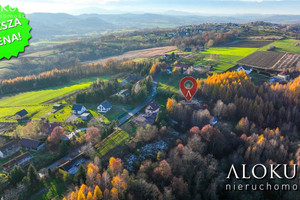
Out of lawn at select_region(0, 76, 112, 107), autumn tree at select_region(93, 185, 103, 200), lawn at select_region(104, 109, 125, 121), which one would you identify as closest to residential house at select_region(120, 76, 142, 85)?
lawn at select_region(0, 76, 112, 107)

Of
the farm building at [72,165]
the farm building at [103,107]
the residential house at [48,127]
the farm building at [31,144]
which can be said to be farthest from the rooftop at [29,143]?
the farm building at [103,107]

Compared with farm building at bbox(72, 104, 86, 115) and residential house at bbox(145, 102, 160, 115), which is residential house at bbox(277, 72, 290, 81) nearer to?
residential house at bbox(145, 102, 160, 115)

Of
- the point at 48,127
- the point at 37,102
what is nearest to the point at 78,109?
the point at 48,127

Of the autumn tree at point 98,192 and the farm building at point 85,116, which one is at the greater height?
the autumn tree at point 98,192

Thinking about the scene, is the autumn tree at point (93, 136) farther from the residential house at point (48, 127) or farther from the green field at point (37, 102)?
the green field at point (37, 102)

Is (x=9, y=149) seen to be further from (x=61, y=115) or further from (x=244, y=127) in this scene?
(x=244, y=127)

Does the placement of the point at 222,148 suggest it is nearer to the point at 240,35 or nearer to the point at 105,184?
the point at 105,184
